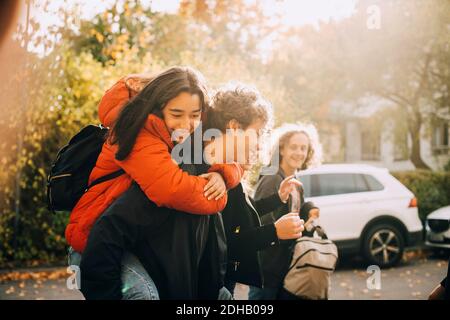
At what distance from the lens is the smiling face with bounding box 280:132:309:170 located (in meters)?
4.04

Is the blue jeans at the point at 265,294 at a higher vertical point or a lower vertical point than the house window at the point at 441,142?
lower

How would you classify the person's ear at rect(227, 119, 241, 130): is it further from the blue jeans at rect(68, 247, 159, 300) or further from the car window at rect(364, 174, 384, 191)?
the car window at rect(364, 174, 384, 191)

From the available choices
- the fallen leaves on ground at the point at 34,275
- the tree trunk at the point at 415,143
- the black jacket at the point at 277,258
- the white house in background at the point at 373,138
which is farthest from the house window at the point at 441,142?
the black jacket at the point at 277,258

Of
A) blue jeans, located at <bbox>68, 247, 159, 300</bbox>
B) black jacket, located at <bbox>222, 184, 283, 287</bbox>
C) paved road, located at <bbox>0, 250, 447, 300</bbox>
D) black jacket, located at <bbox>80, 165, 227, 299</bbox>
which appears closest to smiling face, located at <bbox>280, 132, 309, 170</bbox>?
black jacket, located at <bbox>222, 184, 283, 287</bbox>

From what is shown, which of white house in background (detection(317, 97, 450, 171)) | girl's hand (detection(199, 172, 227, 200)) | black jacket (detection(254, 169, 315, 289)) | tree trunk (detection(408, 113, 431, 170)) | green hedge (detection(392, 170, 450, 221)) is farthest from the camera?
white house in background (detection(317, 97, 450, 171))

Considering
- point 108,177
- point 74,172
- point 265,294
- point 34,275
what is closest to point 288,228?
point 108,177

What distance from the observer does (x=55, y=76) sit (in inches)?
368

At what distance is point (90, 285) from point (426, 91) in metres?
15.1

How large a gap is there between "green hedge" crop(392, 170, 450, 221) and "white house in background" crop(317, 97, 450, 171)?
3.95 meters

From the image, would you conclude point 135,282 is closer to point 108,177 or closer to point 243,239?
point 108,177

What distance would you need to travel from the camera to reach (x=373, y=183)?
30.0ft

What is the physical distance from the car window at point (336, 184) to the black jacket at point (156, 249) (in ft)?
22.4

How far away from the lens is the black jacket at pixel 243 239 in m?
2.32

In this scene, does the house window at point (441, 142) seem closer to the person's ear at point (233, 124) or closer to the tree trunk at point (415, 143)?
the tree trunk at point (415, 143)
